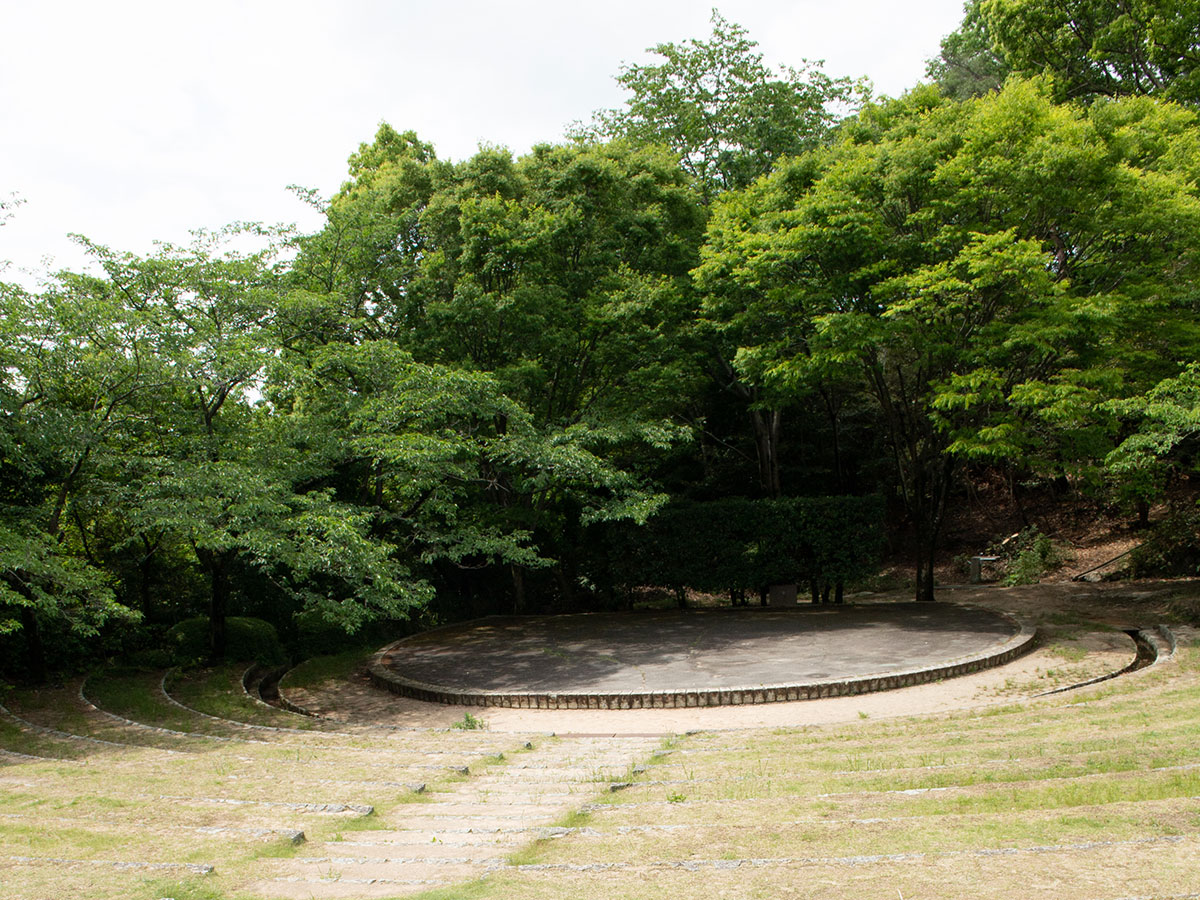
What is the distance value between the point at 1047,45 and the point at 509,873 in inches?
1183

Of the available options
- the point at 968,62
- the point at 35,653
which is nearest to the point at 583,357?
the point at 35,653

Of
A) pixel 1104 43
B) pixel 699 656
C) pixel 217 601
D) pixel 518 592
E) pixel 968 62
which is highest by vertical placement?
pixel 968 62

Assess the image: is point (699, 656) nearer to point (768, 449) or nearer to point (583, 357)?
point (583, 357)

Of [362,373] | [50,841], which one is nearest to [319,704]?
[362,373]

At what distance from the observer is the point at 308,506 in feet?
47.2

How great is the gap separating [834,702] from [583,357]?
11563mm

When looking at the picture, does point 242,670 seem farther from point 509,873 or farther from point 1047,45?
point 1047,45

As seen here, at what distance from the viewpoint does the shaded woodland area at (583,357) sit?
43.5ft

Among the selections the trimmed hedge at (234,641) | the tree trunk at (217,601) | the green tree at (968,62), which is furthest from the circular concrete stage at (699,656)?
the green tree at (968,62)

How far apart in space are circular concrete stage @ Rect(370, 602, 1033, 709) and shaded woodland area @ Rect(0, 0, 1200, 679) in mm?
1731

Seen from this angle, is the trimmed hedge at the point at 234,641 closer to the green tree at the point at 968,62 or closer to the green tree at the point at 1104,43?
the green tree at the point at 1104,43

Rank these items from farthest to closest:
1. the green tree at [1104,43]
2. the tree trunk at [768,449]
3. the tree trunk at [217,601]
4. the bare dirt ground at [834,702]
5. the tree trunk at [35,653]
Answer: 1. the tree trunk at [768,449]
2. the green tree at [1104,43]
3. the tree trunk at [217,601]
4. the tree trunk at [35,653]
5. the bare dirt ground at [834,702]

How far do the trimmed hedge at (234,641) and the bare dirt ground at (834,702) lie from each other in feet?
9.02

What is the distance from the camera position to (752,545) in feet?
70.5
